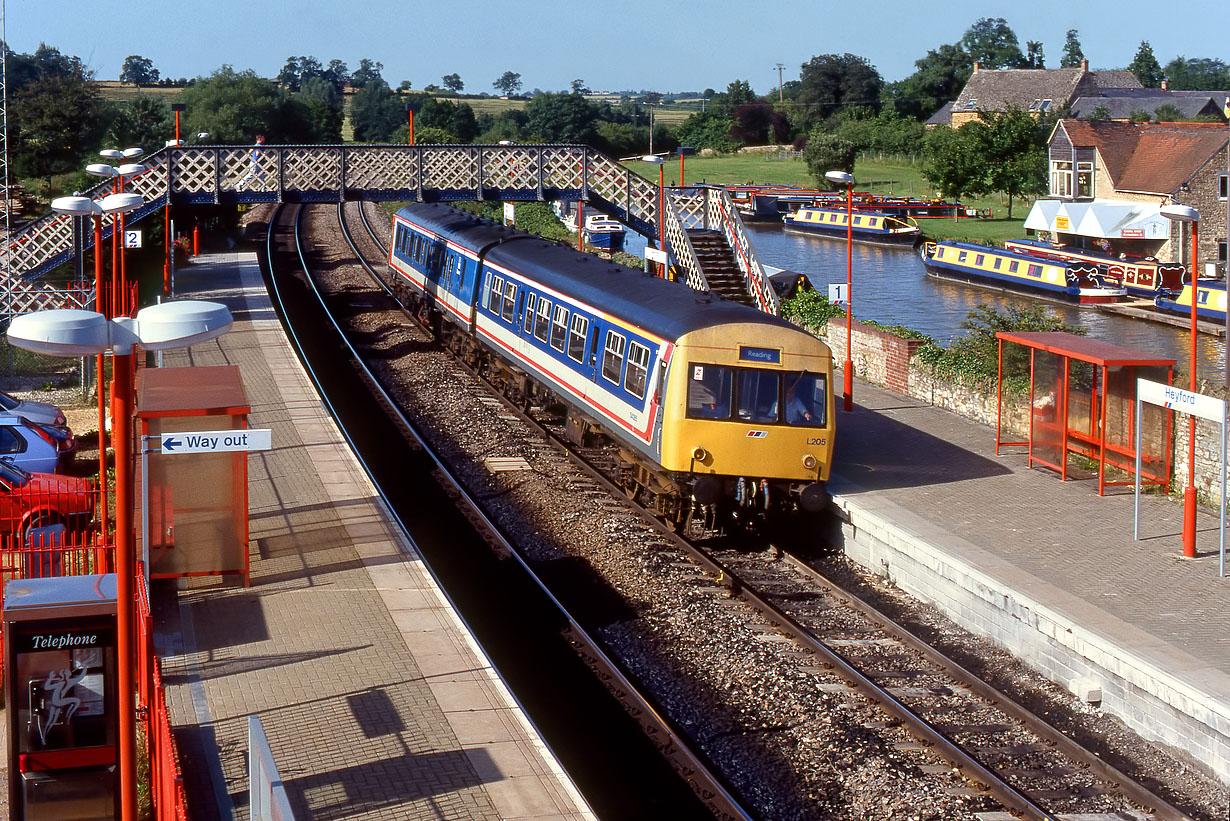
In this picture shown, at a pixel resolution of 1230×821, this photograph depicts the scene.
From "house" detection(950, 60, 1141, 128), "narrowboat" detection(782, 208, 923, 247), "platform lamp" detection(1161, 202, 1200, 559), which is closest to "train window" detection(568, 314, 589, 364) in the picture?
"platform lamp" detection(1161, 202, 1200, 559)

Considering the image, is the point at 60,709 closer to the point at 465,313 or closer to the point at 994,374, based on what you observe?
the point at 994,374

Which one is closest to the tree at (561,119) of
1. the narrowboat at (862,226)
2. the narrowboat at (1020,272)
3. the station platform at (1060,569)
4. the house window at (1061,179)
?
the narrowboat at (862,226)

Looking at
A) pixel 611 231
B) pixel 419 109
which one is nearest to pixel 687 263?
pixel 611 231

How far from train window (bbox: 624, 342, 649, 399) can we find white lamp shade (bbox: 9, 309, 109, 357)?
8957 mm

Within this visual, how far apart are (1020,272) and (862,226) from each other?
1912 cm

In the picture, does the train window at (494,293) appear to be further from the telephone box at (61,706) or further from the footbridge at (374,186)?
the telephone box at (61,706)

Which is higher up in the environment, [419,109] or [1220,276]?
[419,109]

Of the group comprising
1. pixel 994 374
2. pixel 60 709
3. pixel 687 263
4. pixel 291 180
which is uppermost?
pixel 291 180

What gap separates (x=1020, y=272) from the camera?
168 ft

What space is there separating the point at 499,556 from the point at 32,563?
16.8ft

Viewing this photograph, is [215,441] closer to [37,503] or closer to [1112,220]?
[37,503]

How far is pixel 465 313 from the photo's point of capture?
2634 centimetres

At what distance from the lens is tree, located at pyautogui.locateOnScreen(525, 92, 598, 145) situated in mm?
99931

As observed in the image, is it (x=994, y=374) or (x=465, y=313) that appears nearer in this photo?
(x=994, y=374)
